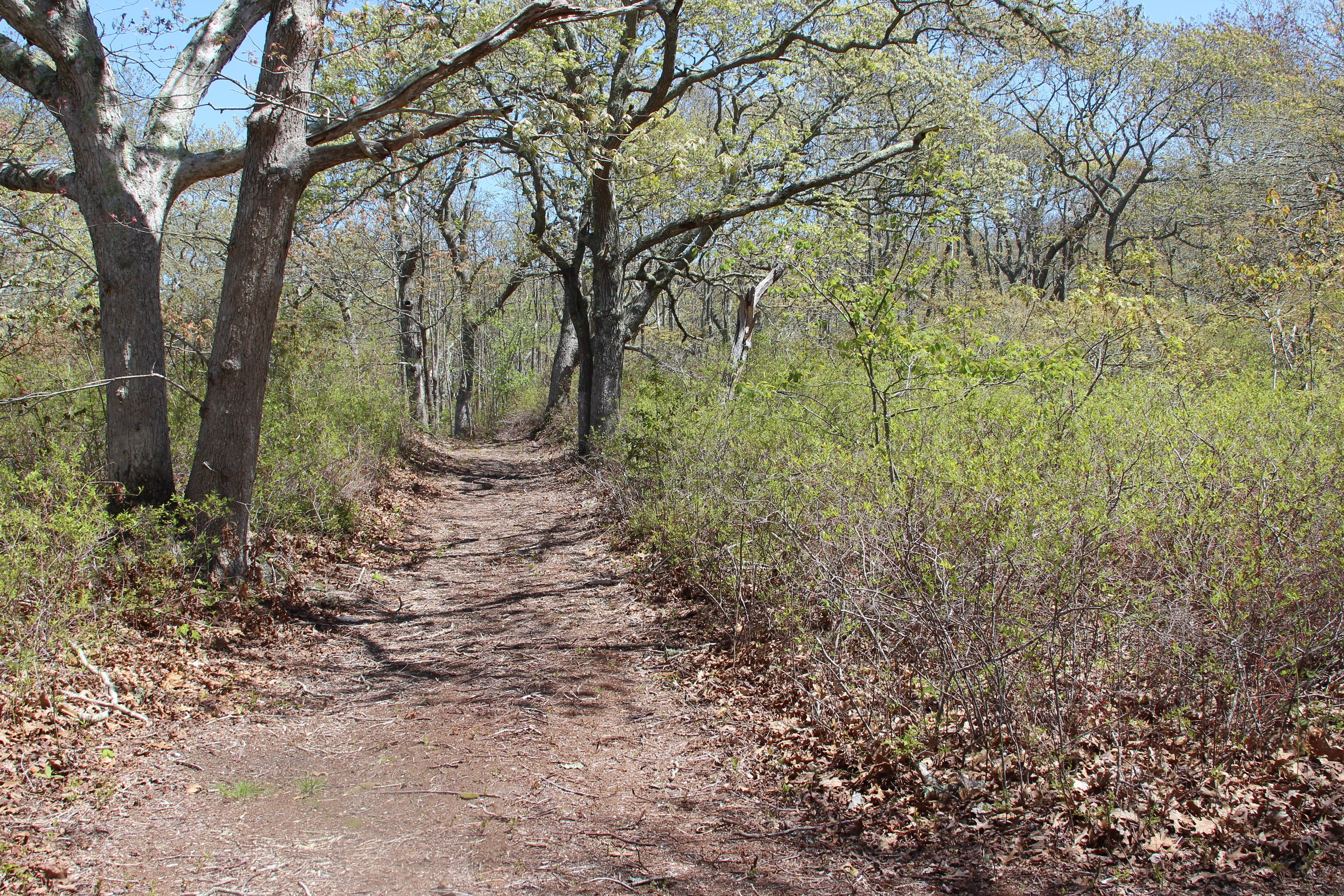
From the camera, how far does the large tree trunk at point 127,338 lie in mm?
6340

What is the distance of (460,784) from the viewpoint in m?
4.18

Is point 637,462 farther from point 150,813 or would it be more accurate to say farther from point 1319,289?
point 1319,289

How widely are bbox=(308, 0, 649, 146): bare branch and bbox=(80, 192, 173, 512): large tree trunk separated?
5.31 feet

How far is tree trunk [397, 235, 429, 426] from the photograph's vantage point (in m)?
18.8

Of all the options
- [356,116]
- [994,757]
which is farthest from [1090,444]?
[356,116]

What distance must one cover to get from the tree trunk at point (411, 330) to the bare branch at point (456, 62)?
1254 centimetres

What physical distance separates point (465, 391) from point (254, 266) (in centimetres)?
2150

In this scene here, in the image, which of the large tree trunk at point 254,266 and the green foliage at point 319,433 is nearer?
the large tree trunk at point 254,266

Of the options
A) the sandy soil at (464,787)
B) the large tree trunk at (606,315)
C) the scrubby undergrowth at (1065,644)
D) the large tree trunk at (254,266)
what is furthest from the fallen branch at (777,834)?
the large tree trunk at (606,315)

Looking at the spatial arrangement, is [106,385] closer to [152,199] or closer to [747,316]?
[152,199]

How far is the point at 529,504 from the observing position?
13.3m

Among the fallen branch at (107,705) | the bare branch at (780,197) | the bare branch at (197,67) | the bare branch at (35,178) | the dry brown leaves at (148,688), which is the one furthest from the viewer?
the bare branch at (780,197)

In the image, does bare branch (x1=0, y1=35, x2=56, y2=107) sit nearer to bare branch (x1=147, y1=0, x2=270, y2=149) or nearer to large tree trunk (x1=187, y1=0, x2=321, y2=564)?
bare branch (x1=147, y1=0, x2=270, y2=149)

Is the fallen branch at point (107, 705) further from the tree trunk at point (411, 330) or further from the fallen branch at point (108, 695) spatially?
the tree trunk at point (411, 330)
